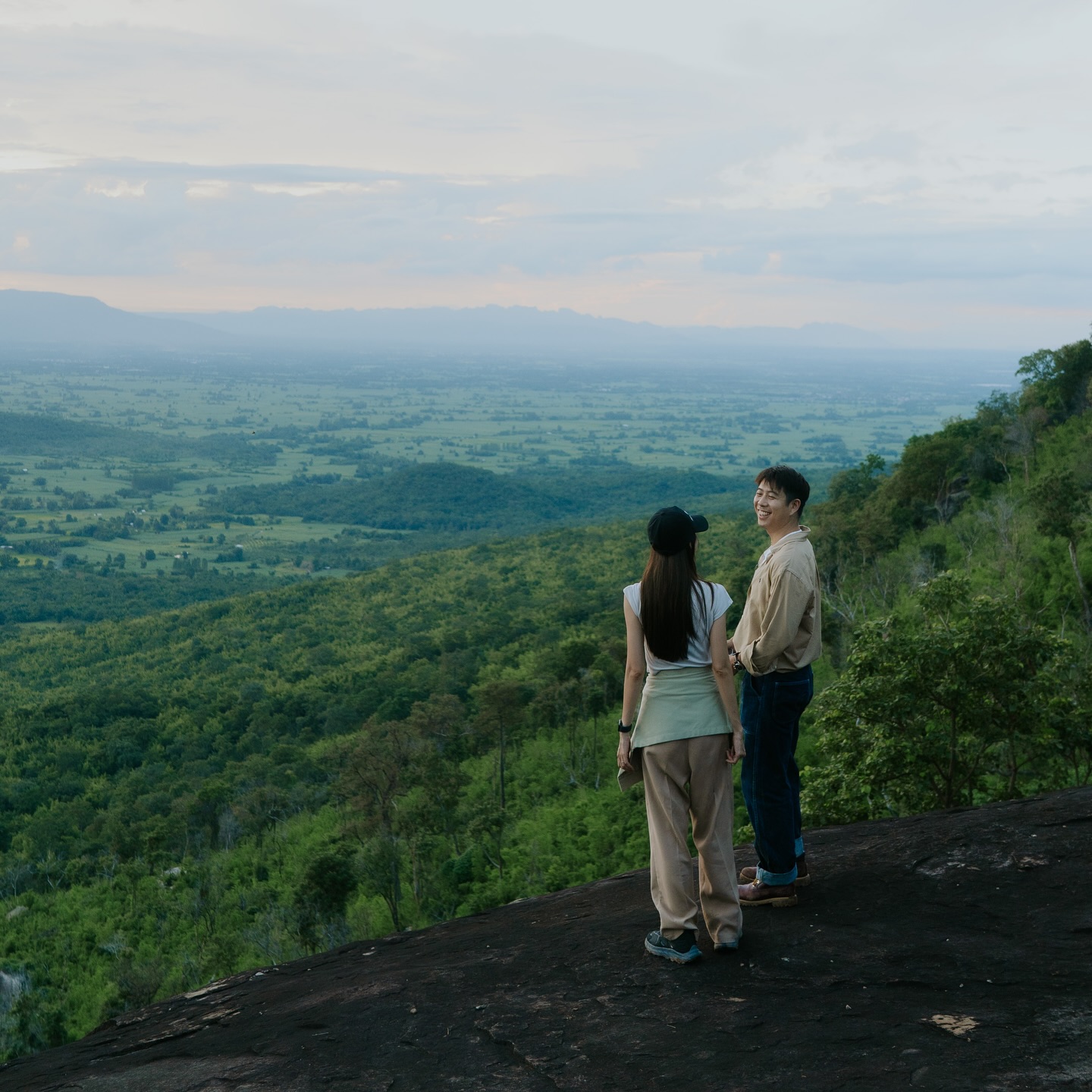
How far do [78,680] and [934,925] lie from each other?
61.3 metres

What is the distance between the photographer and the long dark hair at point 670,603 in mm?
4867

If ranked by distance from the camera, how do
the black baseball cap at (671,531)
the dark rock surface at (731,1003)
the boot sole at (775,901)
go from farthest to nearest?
1. the boot sole at (775,901)
2. the black baseball cap at (671,531)
3. the dark rock surface at (731,1003)

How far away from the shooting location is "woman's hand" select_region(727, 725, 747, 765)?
195 inches

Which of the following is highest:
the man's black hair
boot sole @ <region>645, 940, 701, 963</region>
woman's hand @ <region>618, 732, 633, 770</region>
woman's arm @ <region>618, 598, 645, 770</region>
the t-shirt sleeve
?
the man's black hair

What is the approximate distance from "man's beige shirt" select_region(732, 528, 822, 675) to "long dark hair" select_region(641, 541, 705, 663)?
37 centimetres

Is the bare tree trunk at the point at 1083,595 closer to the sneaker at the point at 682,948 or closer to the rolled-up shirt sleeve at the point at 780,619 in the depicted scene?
the rolled-up shirt sleeve at the point at 780,619

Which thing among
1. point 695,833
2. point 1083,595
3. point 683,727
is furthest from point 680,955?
point 1083,595

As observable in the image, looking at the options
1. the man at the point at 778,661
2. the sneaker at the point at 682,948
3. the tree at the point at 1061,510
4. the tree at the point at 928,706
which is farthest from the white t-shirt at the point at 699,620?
the tree at the point at 1061,510

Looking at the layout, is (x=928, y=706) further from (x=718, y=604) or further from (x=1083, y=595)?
(x=1083, y=595)

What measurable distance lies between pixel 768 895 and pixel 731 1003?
1.07 m

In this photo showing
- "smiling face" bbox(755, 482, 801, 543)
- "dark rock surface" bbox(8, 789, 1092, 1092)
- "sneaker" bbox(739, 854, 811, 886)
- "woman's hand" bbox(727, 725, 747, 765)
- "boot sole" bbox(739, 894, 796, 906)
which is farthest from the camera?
"sneaker" bbox(739, 854, 811, 886)

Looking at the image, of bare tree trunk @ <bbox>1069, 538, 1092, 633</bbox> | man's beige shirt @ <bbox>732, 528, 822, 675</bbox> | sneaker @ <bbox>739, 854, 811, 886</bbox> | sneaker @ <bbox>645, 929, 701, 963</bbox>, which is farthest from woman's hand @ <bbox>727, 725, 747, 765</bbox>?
bare tree trunk @ <bbox>1069, 538, 1092, 633</bbox>

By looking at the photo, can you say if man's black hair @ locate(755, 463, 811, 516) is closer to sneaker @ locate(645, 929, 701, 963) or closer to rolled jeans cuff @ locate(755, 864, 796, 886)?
rolled jeans cuff @ locate(755, 864, 796, 886)

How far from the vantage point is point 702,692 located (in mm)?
4949
